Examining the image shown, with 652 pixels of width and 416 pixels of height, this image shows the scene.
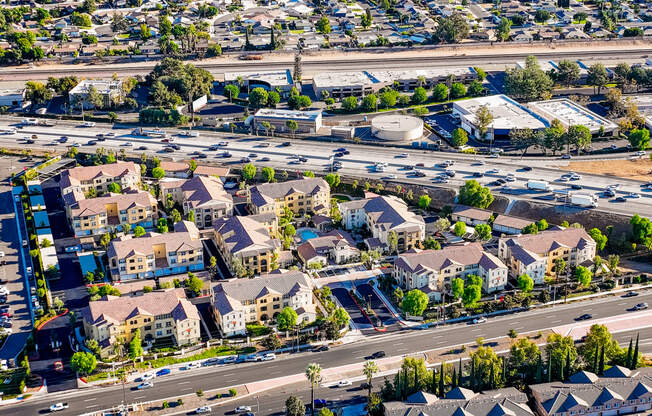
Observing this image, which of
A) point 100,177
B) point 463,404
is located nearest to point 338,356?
point 463,404

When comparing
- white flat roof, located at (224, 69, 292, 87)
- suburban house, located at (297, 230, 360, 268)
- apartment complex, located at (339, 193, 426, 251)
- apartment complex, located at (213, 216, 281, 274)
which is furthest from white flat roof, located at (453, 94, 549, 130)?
apartment complex, located at (213, 216, 281, 274)

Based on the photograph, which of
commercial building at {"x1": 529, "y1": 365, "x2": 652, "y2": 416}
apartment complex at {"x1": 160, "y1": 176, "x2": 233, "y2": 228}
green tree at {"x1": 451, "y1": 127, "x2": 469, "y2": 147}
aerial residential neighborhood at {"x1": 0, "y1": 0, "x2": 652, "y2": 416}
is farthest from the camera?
green tree at {"x1": 451, "y1": 127, "x2": 469, "y2": 147}

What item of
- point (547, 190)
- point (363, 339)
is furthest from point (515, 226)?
point (363, 339)

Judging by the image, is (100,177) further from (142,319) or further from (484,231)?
(484,231)

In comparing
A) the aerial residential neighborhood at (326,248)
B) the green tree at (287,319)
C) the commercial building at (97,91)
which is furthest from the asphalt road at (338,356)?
the commercial building at (97,91)

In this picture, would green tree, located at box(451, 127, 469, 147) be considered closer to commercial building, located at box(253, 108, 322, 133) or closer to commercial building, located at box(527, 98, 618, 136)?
commercial building, located at box(527, 98, 618, 136)

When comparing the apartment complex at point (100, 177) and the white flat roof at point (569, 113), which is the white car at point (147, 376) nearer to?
the apartment complex at point (100, 177)
